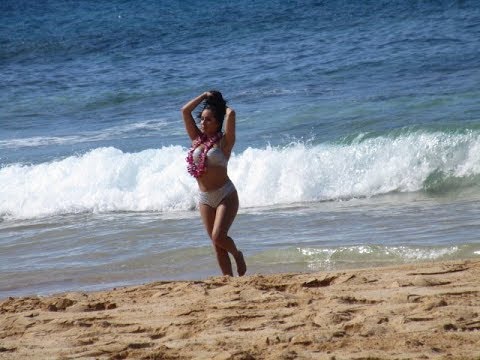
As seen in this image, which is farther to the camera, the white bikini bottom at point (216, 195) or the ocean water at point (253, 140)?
the ocean water at point (253, 140)

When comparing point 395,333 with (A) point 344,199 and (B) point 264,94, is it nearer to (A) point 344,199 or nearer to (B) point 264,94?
(A) point 344,199

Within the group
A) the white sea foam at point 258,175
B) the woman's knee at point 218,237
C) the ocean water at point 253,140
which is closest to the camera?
the woman's knee at point 218,237

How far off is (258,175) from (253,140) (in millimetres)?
1800

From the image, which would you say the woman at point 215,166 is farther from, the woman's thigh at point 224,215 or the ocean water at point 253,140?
the ocean water at point 253,140

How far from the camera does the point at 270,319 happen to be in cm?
604

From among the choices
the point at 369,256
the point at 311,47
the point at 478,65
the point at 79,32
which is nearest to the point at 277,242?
the point at 369,256

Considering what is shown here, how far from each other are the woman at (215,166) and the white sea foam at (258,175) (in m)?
5.17

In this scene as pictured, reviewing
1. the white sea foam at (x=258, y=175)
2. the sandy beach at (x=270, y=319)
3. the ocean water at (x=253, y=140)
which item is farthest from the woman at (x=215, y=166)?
the white sea foam at (x=258, y=175)

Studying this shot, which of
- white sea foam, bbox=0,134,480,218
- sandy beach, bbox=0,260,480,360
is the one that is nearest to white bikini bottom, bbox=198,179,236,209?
sandy beach, bbox=0,260,480,360

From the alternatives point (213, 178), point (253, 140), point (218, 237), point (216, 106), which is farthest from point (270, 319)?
point (253, 140)

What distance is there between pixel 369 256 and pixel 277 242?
1.24m

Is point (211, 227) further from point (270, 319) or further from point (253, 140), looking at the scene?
point (253, 140)

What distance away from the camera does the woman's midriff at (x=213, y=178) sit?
751 centimetres

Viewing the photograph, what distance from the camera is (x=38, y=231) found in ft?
38.7
